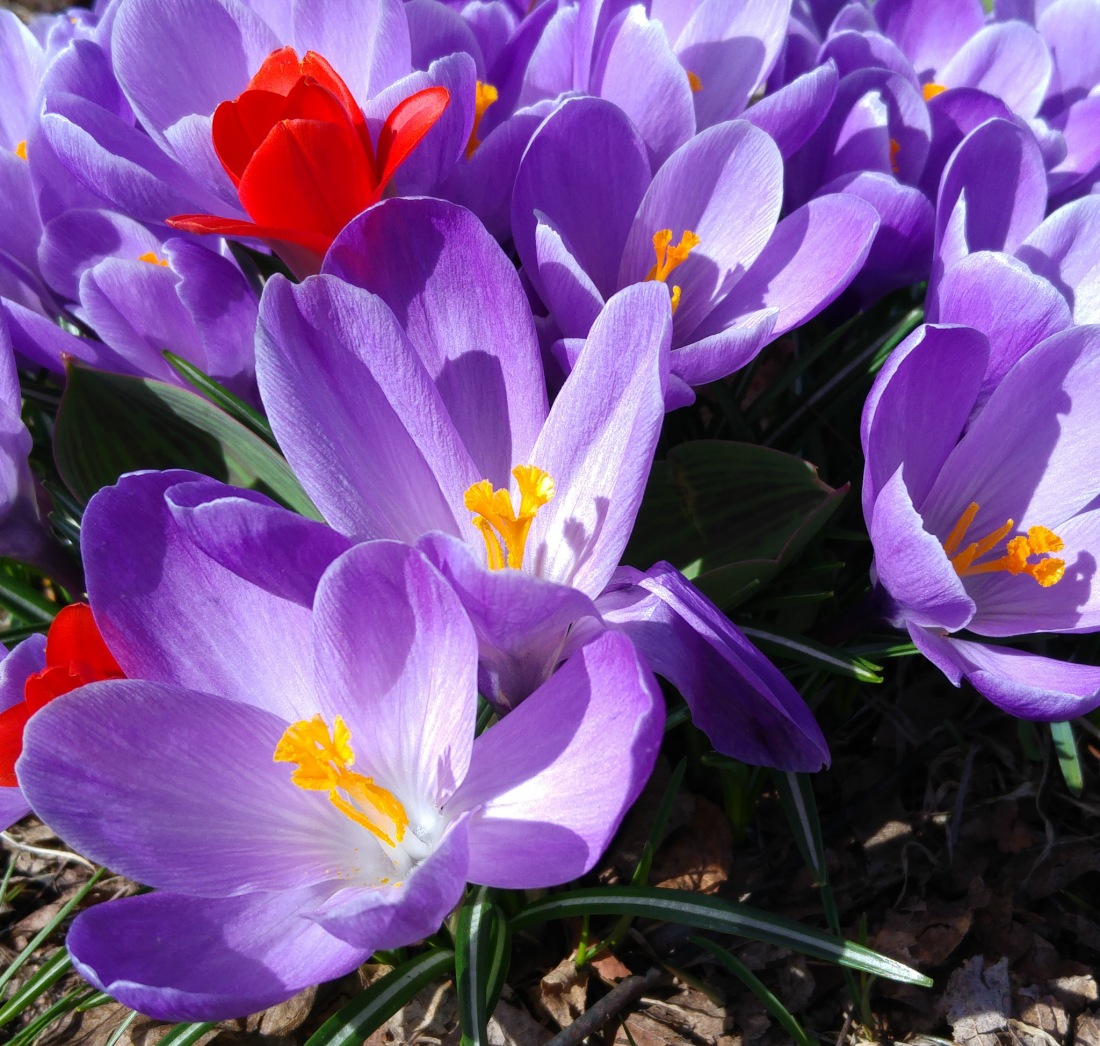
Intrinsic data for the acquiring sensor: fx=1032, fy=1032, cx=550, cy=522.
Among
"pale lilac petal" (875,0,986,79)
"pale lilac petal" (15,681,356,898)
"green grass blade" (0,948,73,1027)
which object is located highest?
"pale lilac petal" (875,0,986,79)

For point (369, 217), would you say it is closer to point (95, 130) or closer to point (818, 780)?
point (95, 130)

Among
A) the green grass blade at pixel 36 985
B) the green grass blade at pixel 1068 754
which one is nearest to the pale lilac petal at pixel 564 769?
the green grass blade at pixel 36 985

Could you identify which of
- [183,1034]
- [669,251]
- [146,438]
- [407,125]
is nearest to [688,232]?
[669,251]

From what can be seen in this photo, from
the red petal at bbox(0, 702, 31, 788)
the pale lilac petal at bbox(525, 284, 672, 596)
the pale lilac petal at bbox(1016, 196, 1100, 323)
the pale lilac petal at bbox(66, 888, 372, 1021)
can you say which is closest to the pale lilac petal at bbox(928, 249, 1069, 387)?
the pale lilac petal at bbox(1016, 196, 1100, 323)

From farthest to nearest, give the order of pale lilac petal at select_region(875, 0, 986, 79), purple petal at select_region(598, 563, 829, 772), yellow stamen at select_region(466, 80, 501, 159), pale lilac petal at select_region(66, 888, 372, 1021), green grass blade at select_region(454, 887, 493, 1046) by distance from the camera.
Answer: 1. pale lilac petal at select_region(875, 0, 986, 79)
2. yellow stamen at select_region(466, 80, 501, 159)
3. green grass blade at select_region(454, 887, 493, 1046)
4. purple petal at select_region(598, 563, 829, 772)
5. pale lilac petal at select_region(66, 888, 372, 1021)

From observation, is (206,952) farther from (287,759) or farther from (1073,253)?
Result: (1073,253)

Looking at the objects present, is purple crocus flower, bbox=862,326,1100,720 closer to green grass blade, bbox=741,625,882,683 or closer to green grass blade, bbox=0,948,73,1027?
green grass blade, bbox=741,625,882,683
